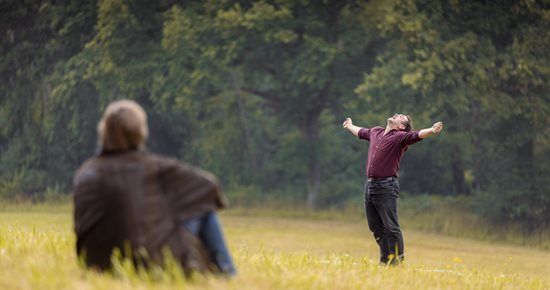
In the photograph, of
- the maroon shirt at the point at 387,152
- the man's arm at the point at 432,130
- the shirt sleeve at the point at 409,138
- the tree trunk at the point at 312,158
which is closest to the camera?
the man's arm at the point at 432,130

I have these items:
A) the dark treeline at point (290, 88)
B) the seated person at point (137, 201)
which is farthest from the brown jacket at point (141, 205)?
the dark treeline at point (290, 88)

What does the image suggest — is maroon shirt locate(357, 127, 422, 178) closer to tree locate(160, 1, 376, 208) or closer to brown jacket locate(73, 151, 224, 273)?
brown jacket locate(73, 151, 224, 273)

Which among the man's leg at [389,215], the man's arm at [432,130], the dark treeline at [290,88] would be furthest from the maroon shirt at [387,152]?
the dark treeline at [290,88]

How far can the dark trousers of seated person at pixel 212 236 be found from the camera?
6.26 m

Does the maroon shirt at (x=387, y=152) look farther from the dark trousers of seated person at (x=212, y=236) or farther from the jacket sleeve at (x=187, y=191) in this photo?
the jacket sleeve at (x=187, y=191)

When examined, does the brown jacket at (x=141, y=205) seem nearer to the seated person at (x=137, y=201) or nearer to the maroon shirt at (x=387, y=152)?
the seated person at (x=137, y=201)

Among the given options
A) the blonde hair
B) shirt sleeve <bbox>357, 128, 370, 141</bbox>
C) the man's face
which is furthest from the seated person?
shirt sleeve <bbox>357, 128, 370, 141</bbox>

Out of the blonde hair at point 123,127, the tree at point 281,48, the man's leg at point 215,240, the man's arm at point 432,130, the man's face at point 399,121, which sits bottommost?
the man's leg at point 215,240

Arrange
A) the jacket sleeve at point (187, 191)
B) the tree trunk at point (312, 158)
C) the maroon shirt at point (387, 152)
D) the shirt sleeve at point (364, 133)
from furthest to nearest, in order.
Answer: the tree trunk at point (312, 158) < the shirt sleeve at point (364, 133) < the maroon shirt at point (387, 152) < the jacket sleeve at point (187, 191)

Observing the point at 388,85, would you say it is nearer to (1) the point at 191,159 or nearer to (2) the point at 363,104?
(2) the point at 363,104

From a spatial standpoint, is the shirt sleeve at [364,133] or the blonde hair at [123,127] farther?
the shirt sleeve at [364,133]

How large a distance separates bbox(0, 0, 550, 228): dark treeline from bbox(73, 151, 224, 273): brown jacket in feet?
73.7

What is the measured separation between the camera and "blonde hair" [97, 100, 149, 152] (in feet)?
19.6

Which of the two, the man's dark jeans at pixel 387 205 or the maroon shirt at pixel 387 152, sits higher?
the maroon shirt at pixel 387 152
